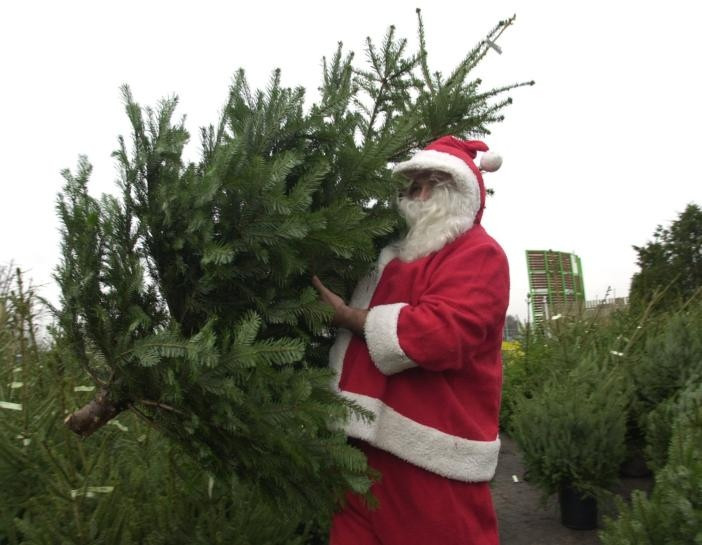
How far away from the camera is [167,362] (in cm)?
190

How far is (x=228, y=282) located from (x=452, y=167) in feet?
3.13

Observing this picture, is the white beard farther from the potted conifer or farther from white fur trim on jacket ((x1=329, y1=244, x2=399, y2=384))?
the potted conifer

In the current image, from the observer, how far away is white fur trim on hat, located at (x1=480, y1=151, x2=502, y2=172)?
2812 mm

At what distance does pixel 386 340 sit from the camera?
227 centimetres

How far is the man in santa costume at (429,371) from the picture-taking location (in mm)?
2287

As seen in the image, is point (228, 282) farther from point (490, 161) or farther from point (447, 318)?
point (490, 161)

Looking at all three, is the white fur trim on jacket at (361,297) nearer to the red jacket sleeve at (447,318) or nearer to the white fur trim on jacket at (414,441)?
the white fur trim on jacket at (414,441)

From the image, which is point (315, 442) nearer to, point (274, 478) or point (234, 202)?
point (274, 478)

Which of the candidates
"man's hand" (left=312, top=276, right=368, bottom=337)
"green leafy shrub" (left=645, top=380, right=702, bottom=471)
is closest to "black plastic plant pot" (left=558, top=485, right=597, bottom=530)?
"green leafy shrub" (left=645, top=380, right=702, bottom=471)

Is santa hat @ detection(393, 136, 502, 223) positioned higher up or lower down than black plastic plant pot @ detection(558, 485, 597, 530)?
higher up

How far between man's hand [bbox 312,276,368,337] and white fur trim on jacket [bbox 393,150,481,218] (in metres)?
0.55

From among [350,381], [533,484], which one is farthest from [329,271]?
[533,484]

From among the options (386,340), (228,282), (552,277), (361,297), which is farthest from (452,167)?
(552,277)

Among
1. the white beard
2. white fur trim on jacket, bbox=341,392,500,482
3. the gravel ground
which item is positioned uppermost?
the white beard
